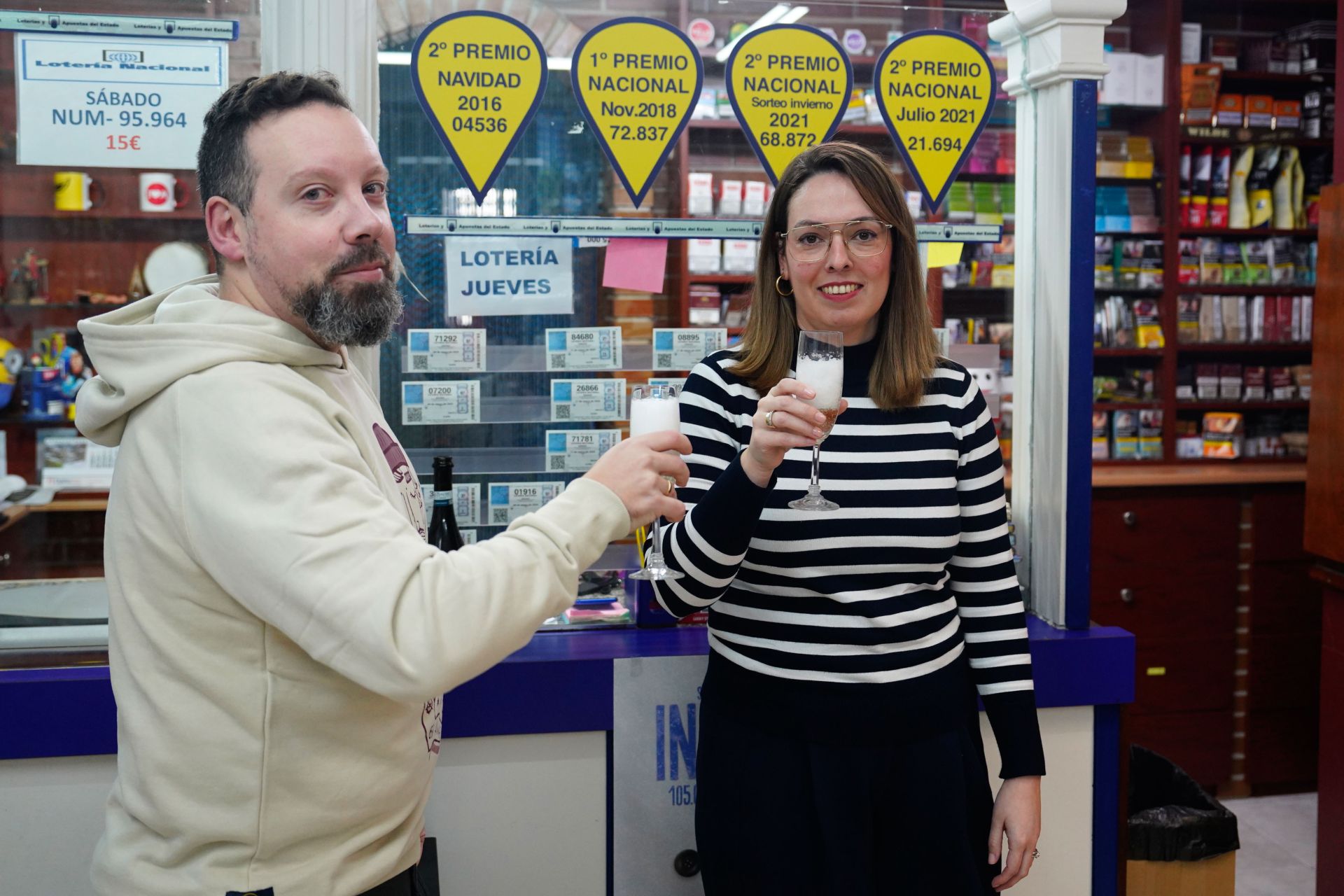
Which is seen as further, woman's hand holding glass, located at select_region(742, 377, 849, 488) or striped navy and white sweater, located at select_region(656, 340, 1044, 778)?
striped navy and white sweater, located at select_region(656, 340, 1044, 778)

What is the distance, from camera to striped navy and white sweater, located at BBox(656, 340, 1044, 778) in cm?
157

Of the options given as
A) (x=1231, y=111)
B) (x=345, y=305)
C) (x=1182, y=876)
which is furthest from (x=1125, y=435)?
(x=345, y=305)

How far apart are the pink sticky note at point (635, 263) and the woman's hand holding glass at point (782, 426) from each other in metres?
0.80

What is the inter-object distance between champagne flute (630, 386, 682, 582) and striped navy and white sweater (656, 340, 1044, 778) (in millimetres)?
41

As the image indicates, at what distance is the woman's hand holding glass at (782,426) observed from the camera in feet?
4.63

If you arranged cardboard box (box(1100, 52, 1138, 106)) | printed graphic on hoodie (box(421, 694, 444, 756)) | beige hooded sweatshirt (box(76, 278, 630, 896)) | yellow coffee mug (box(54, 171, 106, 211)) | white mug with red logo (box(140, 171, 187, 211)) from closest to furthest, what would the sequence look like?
beige hooded sweatshirt (box(76, 278, 630, 896)) < printed graphic on hoodie (box(421, 694, 444, 756)) < yellow coffee mug (box(54, 171, 106, 211)) < white mug with red logo (box(140, 171, 187, 211)) < cardboard box (box(1100, 52, 1138, 106))

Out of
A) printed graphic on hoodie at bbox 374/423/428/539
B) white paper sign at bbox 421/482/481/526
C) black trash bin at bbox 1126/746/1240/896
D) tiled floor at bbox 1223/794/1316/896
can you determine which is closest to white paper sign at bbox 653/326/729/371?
white paper sign at bbox 421/482/481/526

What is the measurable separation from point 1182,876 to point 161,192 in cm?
267

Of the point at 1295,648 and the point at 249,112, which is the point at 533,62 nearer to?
the point at 249,112

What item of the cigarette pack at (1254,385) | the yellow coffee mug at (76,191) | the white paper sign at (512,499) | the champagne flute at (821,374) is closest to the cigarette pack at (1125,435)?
the cigarette pack at (1254,385)

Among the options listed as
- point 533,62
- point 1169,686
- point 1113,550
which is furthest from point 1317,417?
point 533,62

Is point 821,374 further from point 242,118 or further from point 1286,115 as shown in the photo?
point 1286,115

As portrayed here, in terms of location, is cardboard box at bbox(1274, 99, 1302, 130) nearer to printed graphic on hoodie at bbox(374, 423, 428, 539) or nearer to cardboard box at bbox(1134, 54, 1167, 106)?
cardboard box at bbox(1134, 54, 1167, 106)

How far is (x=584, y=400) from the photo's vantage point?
7.29 ft
